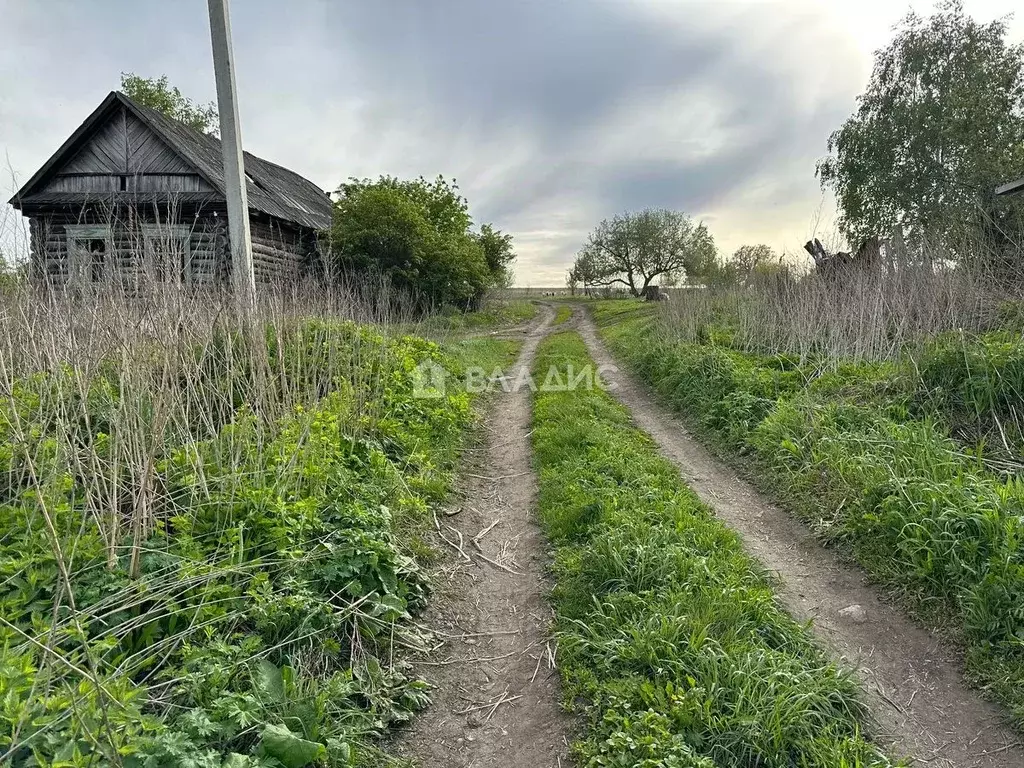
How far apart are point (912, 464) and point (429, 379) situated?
5832mm

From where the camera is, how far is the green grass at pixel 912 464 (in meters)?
2.91

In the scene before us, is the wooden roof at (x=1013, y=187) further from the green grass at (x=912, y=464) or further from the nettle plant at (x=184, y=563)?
the nettle plant at (x=184, y=563)

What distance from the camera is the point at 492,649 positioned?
9.93 feet

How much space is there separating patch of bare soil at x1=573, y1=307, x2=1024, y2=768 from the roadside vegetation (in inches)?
90.2

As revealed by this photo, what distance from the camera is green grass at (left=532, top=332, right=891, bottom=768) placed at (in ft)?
7.06

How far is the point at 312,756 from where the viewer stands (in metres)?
2.00

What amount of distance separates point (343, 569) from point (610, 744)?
166 centimetres

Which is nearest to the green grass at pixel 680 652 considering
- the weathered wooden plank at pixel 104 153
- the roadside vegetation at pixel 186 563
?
the roadside vegetation at pixel 186 563

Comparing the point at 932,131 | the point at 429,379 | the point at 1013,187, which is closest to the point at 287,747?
the point at 429,379

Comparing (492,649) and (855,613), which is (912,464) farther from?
(492,649)

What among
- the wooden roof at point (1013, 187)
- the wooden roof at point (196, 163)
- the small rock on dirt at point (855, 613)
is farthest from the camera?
the wooden roof at point (196, 163)

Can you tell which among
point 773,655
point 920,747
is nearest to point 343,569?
point 773,655

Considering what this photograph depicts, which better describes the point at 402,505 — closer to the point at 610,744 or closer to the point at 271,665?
the point at 271,665

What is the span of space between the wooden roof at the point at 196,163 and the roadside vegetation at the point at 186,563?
1090cm
